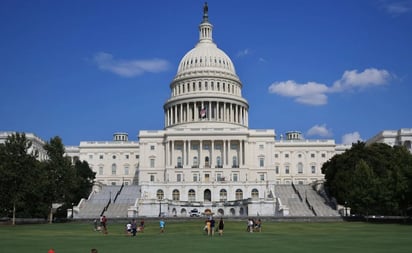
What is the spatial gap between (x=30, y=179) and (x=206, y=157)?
7047 cm

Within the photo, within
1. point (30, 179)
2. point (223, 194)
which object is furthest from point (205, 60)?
point (30, 179)

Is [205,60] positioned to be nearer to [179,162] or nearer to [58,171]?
[179,162]

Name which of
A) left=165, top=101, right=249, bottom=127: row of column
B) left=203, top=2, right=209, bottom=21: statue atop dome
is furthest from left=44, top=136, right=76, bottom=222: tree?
left=203, top=2, right=209, bottom=21: statue atop dome

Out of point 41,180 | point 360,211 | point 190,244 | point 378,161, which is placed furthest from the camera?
point 378,161

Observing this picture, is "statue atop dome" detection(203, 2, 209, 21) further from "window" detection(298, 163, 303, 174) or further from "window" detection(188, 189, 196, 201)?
"window" detection(188, 189, 196, 201)

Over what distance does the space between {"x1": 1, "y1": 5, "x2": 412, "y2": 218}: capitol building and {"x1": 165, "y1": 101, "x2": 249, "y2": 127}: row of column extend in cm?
27

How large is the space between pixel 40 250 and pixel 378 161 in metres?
77.9

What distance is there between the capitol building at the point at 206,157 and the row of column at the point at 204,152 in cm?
24

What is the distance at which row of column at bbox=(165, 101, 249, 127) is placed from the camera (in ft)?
499

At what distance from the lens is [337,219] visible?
78.1 metres

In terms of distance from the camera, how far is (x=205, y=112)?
15038 centimetres

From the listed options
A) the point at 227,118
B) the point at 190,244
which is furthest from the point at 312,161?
the point at 190,244

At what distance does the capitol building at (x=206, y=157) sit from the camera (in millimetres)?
109000

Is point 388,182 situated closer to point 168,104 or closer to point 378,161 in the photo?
point 378,161
